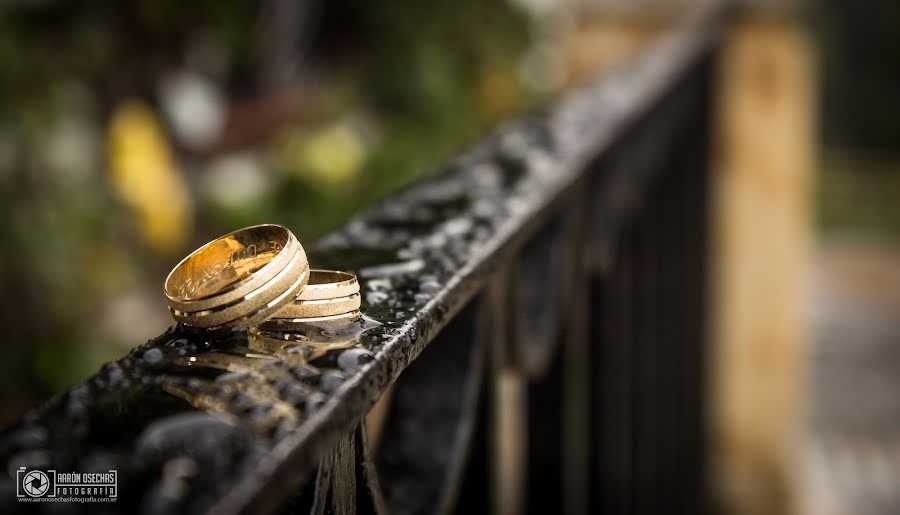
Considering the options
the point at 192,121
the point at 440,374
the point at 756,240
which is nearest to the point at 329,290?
the point at 440,374

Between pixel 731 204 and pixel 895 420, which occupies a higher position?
pixel 731 204

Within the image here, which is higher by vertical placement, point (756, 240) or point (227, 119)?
point (227, 119)

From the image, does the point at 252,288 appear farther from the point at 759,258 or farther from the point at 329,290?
the point at 759,258

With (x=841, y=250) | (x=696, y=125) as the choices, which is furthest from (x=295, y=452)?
(x=841, y=250)

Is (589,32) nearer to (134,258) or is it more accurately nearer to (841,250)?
(134,258)

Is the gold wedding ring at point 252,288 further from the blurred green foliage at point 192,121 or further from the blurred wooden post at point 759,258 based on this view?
the blurred wooden post at point 759,258

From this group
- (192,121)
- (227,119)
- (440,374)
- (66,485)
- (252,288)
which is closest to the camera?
(66,485)

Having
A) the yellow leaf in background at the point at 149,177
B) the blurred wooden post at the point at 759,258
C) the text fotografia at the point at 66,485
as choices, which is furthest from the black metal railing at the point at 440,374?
the yellow leaf in background at the point at 149,177

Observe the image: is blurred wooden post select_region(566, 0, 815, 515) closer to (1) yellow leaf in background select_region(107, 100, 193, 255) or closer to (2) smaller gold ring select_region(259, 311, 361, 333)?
(1) yellow leaf in background select_region(107, 100, 193, 255)
